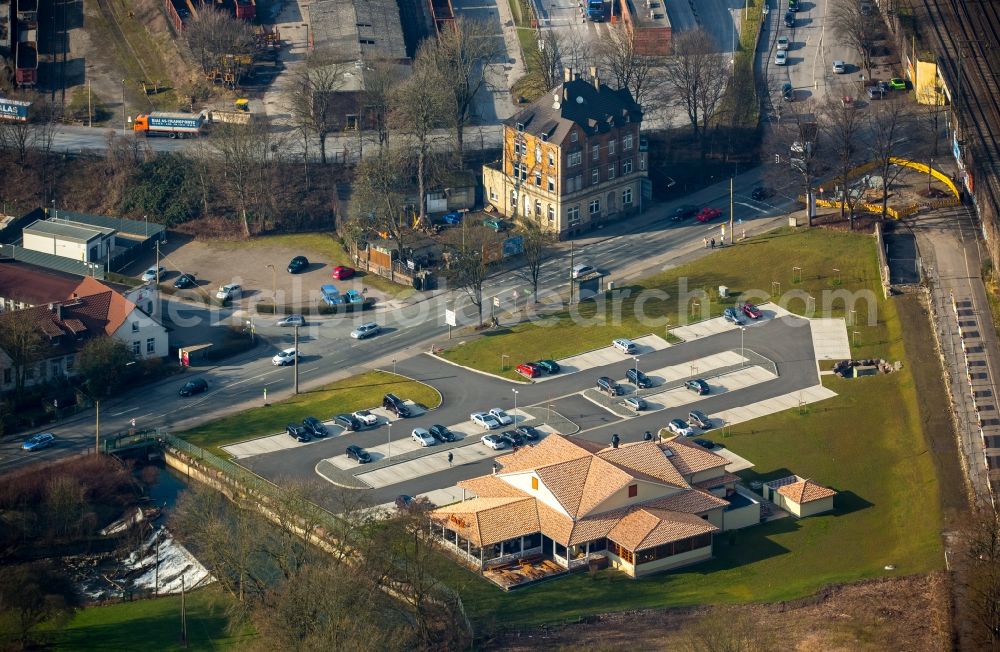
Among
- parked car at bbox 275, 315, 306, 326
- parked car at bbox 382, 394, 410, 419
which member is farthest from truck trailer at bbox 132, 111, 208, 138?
parked car at bbox 382, 394, 410, 419

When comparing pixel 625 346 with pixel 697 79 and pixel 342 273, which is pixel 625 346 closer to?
pixel 342 273

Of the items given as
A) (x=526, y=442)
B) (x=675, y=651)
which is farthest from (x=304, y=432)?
(x=675, y=651)

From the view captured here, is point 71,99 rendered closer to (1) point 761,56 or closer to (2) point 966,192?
(1) point 761,56

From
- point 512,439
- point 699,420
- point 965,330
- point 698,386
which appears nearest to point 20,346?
point 512,439

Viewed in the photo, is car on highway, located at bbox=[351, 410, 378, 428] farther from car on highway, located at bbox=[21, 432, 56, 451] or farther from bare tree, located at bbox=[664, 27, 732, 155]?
bare tree, located at bbox=[664, 27, 732, 155]

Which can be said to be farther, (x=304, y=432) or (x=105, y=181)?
(x=105, y=181)

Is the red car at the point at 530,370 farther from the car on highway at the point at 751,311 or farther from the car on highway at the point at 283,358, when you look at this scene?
the car on highway at the point at 751,311

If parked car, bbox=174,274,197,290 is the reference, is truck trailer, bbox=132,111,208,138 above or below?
above
